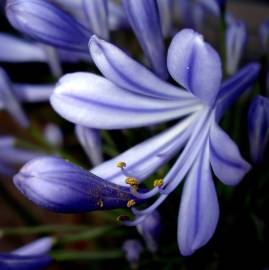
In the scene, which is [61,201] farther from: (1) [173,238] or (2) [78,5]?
(2) [78,5]

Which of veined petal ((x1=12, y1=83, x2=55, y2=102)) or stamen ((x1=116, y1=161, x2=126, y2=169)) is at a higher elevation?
stamen ((x1=116, y1=161, x2=126, y2=169))

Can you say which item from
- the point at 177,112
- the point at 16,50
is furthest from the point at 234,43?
A: the point at 16,50

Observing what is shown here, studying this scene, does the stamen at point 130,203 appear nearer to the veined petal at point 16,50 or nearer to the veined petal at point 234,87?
the veined petal at point 234,87

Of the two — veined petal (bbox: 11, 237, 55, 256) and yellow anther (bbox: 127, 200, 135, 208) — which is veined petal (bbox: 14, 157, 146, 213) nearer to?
yellow anther (bbox: 127, 200, 135, 208)

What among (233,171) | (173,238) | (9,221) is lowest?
(9,221)

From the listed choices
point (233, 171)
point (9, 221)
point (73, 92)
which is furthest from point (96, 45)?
point (9, 221)

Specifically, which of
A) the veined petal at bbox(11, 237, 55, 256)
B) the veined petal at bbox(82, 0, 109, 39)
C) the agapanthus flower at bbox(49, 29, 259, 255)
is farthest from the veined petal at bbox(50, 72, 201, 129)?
the veined petal at bbox(11, 237, 55, 256)

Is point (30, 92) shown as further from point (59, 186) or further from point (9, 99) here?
point (59, 186)
